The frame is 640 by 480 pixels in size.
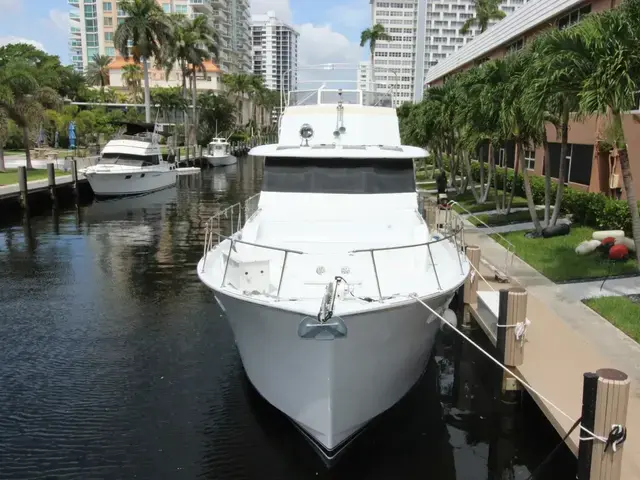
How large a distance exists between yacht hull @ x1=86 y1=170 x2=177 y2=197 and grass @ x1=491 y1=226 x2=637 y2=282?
22316 mm

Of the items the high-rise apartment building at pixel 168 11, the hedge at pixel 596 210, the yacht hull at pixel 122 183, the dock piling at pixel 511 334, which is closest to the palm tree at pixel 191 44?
the yacht hull at pixel 122 183

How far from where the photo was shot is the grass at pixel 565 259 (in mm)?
13164

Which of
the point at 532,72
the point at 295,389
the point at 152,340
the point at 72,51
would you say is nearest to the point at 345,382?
the point at 295,389

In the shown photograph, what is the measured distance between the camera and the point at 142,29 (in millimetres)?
47406

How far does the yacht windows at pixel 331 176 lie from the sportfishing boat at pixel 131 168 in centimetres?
2411

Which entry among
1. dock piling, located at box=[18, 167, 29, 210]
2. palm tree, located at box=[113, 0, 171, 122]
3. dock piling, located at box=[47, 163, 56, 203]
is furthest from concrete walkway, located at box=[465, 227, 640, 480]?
palm tree, located at box=[113, 0, 171, 122]

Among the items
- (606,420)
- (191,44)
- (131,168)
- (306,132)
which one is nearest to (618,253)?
(306,132)

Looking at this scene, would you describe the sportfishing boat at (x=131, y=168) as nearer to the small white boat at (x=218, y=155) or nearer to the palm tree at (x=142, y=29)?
the palm tree at (x=142, y=29)

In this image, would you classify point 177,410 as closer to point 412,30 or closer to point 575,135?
point 575,135

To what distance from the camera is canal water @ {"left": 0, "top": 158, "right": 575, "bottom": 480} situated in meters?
7.49

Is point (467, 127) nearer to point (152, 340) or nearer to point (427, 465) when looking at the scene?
point (152, 340)

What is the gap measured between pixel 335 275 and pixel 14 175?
98.2 feet

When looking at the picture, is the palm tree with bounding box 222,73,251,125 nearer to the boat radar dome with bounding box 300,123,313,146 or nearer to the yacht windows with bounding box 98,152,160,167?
the yacht windows with bounding box 98,152,160,167

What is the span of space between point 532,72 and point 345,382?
32.1 feet
